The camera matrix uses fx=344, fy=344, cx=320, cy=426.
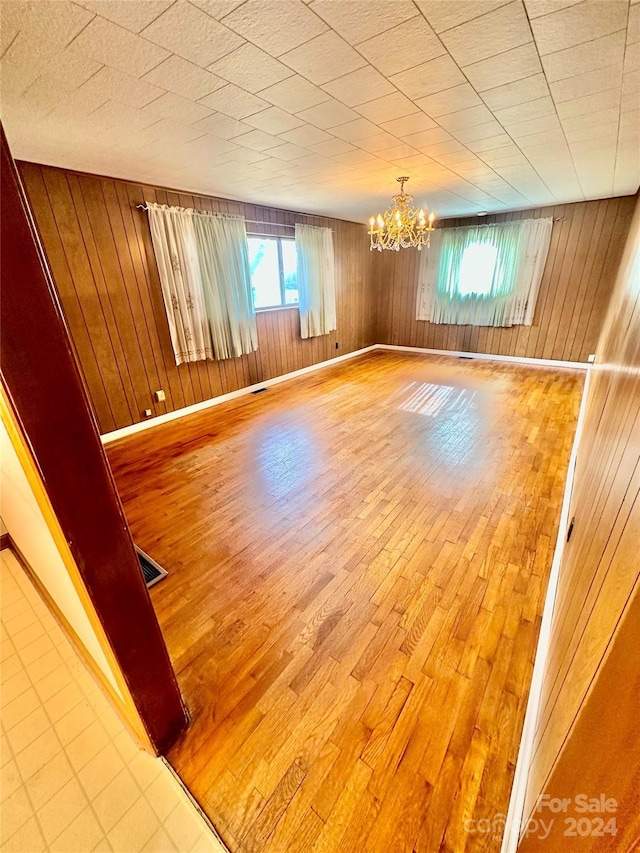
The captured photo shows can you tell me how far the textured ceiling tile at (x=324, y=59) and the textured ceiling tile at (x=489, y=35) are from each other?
0.39 metres

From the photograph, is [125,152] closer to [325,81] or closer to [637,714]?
[325,81]

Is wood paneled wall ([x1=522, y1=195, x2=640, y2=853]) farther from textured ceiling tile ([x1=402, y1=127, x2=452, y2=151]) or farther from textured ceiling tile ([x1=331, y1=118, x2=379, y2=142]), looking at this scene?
textured ceiling tile ([x1=402, y1=127, x2=452, y2=151])

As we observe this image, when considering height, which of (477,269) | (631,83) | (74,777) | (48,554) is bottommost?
(74,777)

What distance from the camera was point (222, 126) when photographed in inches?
83.5

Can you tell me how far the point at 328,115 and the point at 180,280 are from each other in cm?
→ 235

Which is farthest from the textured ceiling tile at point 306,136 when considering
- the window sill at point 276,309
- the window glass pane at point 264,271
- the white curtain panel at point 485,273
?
the white curtain panel at point 485,273

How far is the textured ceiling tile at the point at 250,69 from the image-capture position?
4.79 ft

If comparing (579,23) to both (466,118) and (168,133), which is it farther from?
(168,133)

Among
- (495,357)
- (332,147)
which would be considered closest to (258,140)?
(332,147)

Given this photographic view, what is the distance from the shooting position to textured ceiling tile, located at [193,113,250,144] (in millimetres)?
2018

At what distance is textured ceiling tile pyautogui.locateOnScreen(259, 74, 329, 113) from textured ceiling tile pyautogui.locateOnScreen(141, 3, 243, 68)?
0.34m

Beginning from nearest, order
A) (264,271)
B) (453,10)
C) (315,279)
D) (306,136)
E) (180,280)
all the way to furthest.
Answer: (453,10) < (306,136) < (180,280) < (264,271) < (315,279)

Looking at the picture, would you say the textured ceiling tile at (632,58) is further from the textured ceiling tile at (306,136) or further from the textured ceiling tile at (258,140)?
the textured ceiling tile at (258,140)

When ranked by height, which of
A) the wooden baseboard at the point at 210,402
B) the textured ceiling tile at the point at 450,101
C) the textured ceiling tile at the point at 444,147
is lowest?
the wooden baseboard at the point at 210,402
